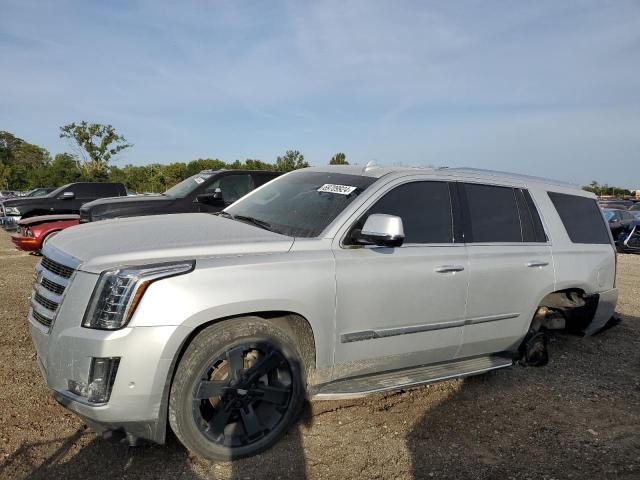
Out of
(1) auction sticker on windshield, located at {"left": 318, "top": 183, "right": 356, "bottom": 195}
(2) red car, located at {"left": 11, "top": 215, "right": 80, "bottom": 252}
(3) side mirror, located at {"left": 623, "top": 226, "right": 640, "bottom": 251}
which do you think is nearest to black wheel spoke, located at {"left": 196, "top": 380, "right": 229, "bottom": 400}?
(1) auction sticker on windshield, located at {"left": 318, "top": 183, "right": 356, "bottom": 195}

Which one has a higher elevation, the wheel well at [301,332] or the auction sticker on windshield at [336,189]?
the auction sticker on windshield at [336,189]

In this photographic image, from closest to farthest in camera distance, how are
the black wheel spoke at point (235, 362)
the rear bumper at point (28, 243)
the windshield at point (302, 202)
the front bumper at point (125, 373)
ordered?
the front bumper at point (125, 373)
the black wheel spoke at point (235, 362)
the windshield at point (302, 202)
the rear bumper at point (28, 243)

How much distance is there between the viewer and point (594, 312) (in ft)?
15.9

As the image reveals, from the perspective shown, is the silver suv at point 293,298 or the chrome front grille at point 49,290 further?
the chrome front grille at point 49,290

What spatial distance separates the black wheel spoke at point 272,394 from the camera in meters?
3.05

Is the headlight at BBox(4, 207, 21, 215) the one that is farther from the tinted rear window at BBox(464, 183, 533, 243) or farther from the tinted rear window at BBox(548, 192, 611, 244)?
the tinted rear window at BBox(548, 192, 611, 244)

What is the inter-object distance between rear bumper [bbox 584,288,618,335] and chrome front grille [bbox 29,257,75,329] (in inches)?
180

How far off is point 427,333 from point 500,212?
1306 millimetres

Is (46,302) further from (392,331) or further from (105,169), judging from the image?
(105,169)

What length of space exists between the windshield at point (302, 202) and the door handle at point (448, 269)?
797mm

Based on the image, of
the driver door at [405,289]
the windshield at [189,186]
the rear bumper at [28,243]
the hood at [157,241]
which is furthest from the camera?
the windshield at [189,186]

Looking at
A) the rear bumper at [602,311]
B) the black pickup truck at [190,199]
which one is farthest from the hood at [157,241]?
the black pickup truck at [190,199]

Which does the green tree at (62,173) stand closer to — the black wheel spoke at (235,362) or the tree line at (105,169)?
the tree line at (105,169)

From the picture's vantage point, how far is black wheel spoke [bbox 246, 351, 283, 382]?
3006 mm
